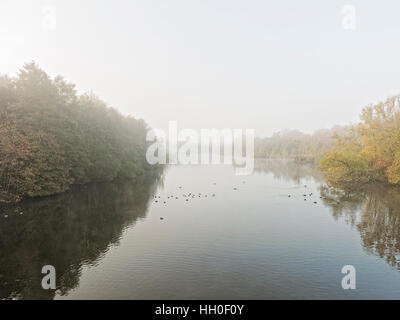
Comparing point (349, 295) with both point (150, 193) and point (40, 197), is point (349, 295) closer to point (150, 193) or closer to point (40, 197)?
point (150, 193)

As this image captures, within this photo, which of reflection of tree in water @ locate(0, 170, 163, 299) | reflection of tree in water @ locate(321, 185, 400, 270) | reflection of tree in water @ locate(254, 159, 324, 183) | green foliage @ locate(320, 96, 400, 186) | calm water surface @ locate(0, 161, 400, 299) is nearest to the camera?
calm water surface @ locate(0, 161, 400, 299)

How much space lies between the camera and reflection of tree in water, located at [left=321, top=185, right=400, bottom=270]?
26.1m

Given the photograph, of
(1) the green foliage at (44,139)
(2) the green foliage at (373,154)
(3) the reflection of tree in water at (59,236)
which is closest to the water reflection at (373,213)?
(2) the green foliage at (373,154)

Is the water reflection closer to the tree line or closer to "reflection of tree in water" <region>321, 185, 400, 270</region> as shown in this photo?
"reflection of tree in water" <region>321, 185, 400, 270</region>

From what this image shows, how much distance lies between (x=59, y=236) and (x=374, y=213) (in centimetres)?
4447

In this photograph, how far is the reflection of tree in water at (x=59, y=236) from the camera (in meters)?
19.1

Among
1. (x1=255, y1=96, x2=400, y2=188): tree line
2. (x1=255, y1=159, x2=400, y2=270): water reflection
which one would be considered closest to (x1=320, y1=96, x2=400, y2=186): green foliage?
(x1=255, y1=96, x2=400, y2=188): tree line

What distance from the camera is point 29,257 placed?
76.6 feet

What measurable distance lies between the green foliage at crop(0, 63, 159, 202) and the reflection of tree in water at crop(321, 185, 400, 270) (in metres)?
49.1

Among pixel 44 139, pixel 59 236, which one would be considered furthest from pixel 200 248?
pixel 44 139

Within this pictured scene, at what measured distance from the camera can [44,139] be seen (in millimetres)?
44844

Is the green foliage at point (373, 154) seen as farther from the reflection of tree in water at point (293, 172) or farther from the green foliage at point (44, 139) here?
the green foliage at point (44, 139)

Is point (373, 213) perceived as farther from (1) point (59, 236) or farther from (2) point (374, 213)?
(1) point (59, 236)
